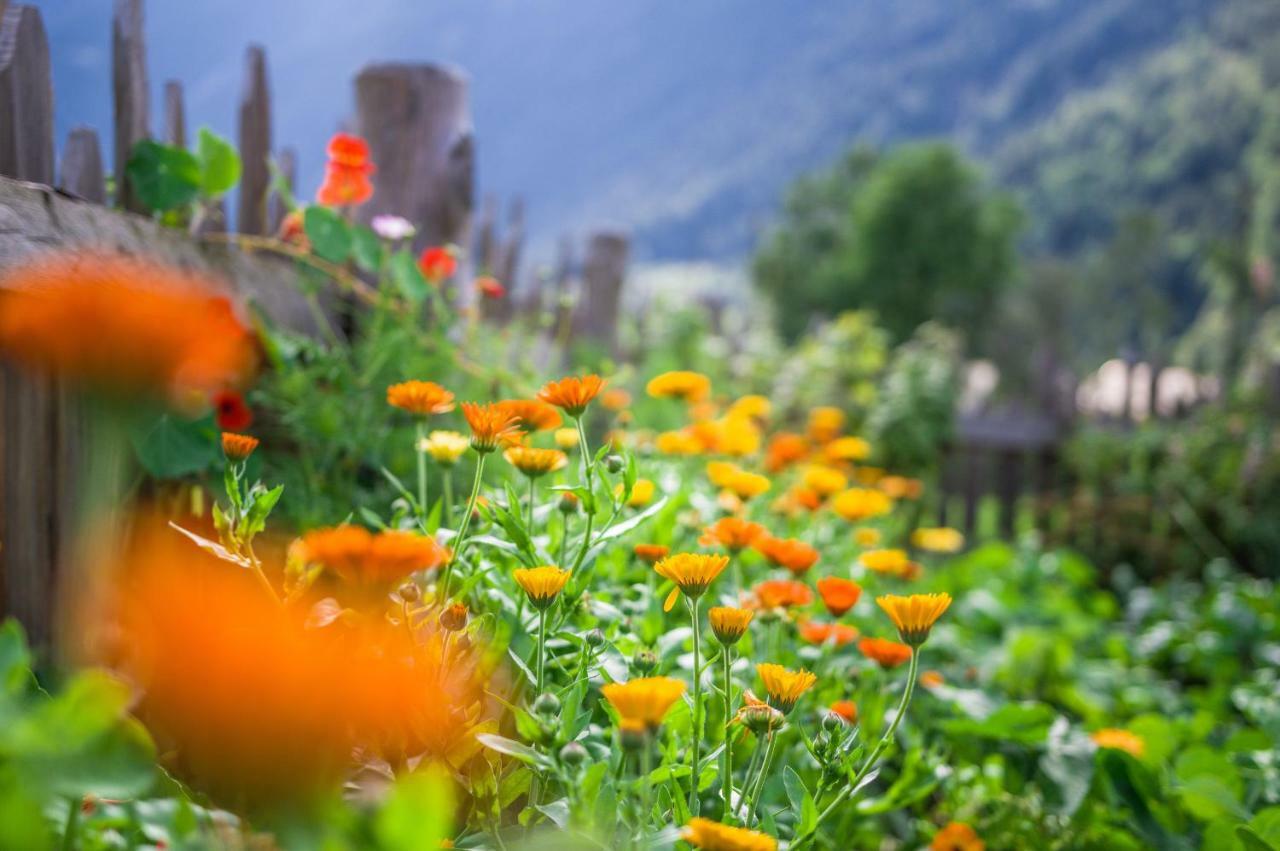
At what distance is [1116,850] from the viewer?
59.3 inches

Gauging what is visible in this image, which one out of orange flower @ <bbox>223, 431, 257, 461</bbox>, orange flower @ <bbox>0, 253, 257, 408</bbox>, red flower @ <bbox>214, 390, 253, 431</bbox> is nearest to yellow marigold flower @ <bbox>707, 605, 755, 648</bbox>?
orange flower @ <bbox>223, 431, 257, 461</bbox>

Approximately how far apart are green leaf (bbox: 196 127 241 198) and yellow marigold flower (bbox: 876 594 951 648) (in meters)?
1.52

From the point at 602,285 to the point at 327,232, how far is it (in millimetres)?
2938

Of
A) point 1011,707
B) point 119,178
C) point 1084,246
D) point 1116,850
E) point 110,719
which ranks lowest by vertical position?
point 1116,850

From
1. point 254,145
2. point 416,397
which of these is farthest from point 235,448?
point 254,145

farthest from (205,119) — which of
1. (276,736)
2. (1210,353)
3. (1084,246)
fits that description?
(1084,246)

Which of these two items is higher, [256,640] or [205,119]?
[205,119]

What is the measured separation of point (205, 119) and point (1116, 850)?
2196mm

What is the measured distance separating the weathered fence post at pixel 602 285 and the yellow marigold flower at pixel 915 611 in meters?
4.05

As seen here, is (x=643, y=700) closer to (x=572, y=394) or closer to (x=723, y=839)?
(x=723, y=839)

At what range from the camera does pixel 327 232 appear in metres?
1.92

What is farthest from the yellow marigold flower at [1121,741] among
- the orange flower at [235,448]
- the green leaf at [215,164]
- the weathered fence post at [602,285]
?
the weathered fence post at [602,285]

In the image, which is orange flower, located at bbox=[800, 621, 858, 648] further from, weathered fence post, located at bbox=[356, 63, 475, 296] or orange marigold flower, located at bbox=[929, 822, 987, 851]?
weathered fence post, located at bbox=[356, 63, 475, 296]

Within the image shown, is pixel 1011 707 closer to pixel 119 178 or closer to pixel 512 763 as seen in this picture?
pixel 512 763
